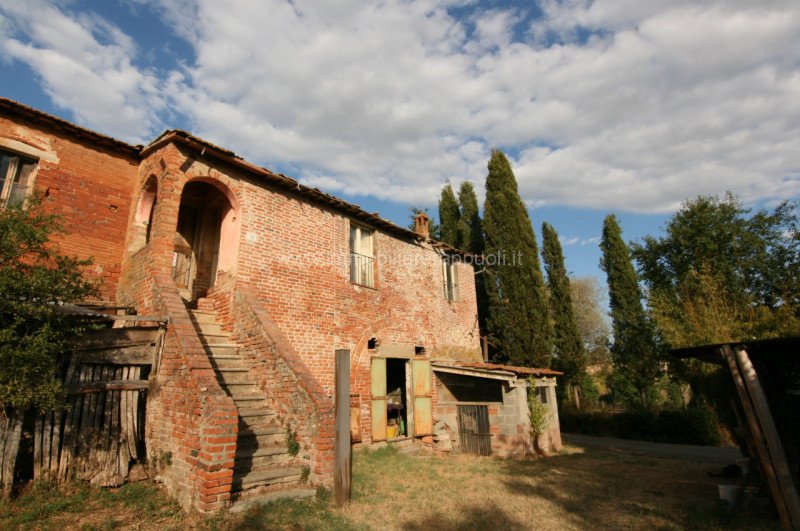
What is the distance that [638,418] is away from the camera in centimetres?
1736

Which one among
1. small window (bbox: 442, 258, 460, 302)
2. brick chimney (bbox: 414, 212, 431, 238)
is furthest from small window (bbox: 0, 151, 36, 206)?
small window (bbox: 442, 258, 460, 302)

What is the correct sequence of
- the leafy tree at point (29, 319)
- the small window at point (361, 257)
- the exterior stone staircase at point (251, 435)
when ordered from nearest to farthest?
the leafy tree at point (29, 319), the exterior stone staircase at point (251, 435), the small window at point (361, 257)

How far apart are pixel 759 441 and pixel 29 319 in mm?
9621

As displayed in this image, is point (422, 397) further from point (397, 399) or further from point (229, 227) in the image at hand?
point (229, 227)

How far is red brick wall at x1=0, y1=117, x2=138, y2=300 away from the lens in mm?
7785

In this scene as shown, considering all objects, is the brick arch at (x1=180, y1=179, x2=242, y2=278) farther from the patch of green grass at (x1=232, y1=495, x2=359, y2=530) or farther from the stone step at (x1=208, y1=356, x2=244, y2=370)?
the patch of green grass at (x1=232, y1=495, x2=359, y2=530)

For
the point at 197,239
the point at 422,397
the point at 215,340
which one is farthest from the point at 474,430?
the point at 197,239

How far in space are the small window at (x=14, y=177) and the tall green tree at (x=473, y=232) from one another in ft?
49.8

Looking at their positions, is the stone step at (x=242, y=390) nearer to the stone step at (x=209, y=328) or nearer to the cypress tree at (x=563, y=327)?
the stone step at (x=209, y=328)

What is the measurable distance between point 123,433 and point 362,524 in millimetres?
3663

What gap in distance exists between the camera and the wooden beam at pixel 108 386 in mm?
5727

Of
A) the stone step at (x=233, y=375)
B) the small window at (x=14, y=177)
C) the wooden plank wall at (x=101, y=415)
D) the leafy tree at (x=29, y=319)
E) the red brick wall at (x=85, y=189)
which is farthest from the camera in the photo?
the red brick wall at (x=85, y=189)

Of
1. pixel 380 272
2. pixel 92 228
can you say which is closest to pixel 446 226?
pixel 380 272

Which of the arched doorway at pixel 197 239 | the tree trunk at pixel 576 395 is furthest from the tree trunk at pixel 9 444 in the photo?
the tree trunk at pixel 576 395
